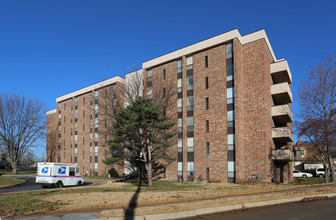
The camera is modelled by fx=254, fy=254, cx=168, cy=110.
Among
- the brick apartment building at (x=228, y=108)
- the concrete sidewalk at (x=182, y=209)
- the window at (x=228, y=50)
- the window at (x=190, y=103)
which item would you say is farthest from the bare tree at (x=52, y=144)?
the concrete sidewalk at (x=182, y=209)

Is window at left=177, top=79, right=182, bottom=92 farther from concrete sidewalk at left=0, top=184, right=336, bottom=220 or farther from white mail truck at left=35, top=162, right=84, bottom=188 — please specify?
concrete sidewalk at left=0, top=184, right=336, bottom=220

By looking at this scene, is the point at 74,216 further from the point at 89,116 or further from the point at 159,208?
Result: the point at 89,116

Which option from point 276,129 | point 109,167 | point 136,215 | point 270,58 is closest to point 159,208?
point 136,215

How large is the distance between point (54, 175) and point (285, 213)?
64.7 feet

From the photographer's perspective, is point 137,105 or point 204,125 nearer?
point 137,105

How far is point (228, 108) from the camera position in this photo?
27766 millimetres

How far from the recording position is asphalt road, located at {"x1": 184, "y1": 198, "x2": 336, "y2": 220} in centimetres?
923

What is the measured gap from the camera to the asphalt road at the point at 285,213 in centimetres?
923

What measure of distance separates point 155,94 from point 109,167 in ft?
55.6

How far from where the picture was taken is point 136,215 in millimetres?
8898

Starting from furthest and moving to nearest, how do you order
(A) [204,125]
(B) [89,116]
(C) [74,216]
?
(B) [89,116] < (A) [204,125] < (C) [74,216]

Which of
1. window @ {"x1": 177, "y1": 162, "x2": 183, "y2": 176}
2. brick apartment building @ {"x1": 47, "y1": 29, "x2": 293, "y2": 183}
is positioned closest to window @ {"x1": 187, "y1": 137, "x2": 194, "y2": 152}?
brick apartment building @ {"x1": 47, "y1": 29, "x2": 293, "y2": 183}

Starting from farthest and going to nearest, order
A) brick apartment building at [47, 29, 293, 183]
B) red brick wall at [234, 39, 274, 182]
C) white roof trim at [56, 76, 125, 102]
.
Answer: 1. white roof trim at [56, 76, 125, 102]
2. brick apartment building at [47, 29, 293, 183]
3. red brick wall at [234, 39, 274, 182]

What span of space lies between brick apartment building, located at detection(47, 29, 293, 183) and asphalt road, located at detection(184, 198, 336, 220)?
586 inches
